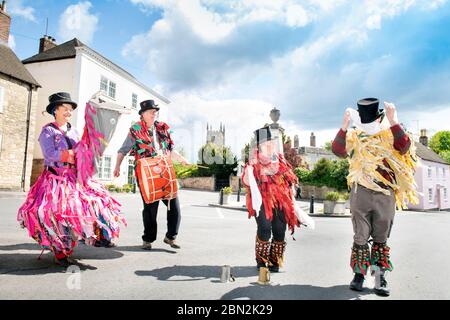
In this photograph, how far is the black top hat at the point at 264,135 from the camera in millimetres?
3719

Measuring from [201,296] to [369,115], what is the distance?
242cm

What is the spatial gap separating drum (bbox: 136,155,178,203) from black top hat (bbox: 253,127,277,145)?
4.55 feet

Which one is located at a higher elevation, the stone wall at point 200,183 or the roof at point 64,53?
the roof at point 64,53

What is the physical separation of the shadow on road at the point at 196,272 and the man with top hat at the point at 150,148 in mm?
1025

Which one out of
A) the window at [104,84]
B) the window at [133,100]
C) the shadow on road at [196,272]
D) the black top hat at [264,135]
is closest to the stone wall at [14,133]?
the window at [104,84]

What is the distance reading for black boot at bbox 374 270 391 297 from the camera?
2.98m

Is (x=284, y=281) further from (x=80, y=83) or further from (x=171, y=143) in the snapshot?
(x=80, y=83)

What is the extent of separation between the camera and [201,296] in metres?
2.81

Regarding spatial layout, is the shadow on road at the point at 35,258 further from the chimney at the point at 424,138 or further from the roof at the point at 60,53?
the chimney at the point at 424,138

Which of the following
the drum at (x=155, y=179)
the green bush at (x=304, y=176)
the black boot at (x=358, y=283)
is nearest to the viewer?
the black boot at (x=358, y=283)

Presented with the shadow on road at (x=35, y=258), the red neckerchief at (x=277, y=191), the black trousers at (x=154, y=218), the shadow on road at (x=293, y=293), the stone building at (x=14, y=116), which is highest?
the stone building at (x=14, y=116)

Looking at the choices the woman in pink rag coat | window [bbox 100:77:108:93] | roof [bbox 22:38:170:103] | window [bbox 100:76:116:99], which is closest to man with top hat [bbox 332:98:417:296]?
the woman in pink rag coat

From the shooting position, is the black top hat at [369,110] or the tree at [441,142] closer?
the black top hat at [369,110]

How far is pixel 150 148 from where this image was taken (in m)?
4.49
